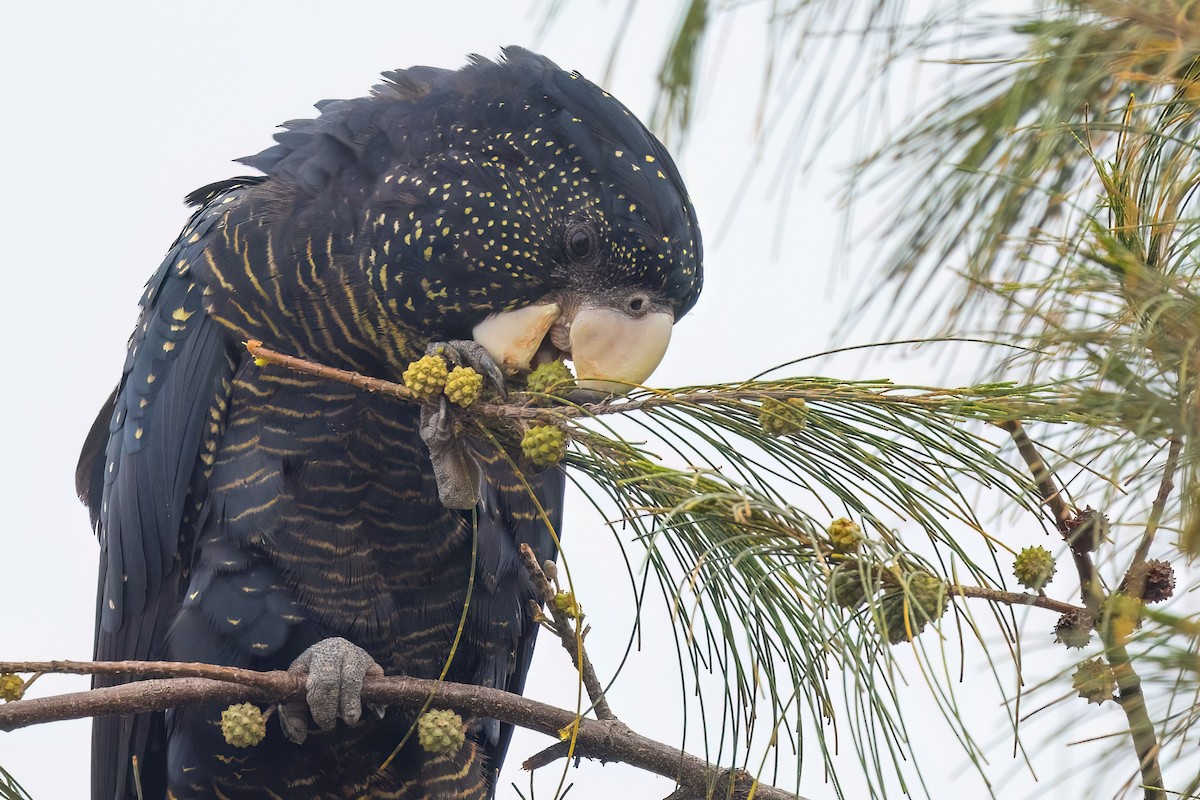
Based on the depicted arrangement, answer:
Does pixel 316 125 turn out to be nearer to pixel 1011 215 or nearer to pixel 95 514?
pixel 95 514

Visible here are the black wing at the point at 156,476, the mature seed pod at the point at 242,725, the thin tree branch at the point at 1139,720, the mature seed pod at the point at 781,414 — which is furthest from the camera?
the black wing at the point at 156,476

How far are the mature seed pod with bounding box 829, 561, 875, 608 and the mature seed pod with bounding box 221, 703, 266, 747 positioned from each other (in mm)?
1236

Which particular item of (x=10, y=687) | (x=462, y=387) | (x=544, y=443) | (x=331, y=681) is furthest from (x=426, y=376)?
(x=331, y=681)

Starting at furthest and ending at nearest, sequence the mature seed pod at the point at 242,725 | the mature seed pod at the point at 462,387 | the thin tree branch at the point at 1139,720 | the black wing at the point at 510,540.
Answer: the black wing at the point at 510,540 < the mature seed pod at the point at 242,725 < the mature seed pod at the point at 462,387 < the thin tree branch at the point at 1139,720

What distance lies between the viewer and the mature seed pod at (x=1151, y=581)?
1567mm

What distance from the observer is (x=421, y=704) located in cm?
233

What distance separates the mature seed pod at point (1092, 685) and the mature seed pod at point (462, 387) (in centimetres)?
100

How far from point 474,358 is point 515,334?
4.7 inches

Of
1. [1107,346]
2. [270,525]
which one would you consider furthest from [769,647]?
[270,525]

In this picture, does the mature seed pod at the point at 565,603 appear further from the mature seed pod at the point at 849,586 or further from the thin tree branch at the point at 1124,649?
the thin tree branch at the point at 1124,649

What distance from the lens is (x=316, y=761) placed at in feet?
9.73

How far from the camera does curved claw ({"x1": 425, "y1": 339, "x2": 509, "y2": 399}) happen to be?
249 centimetres

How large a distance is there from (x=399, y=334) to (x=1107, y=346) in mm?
1638

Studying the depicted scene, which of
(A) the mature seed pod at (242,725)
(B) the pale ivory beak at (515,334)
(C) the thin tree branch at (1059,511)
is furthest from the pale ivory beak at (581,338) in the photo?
(C) the thin tree branch at (1059,511)
